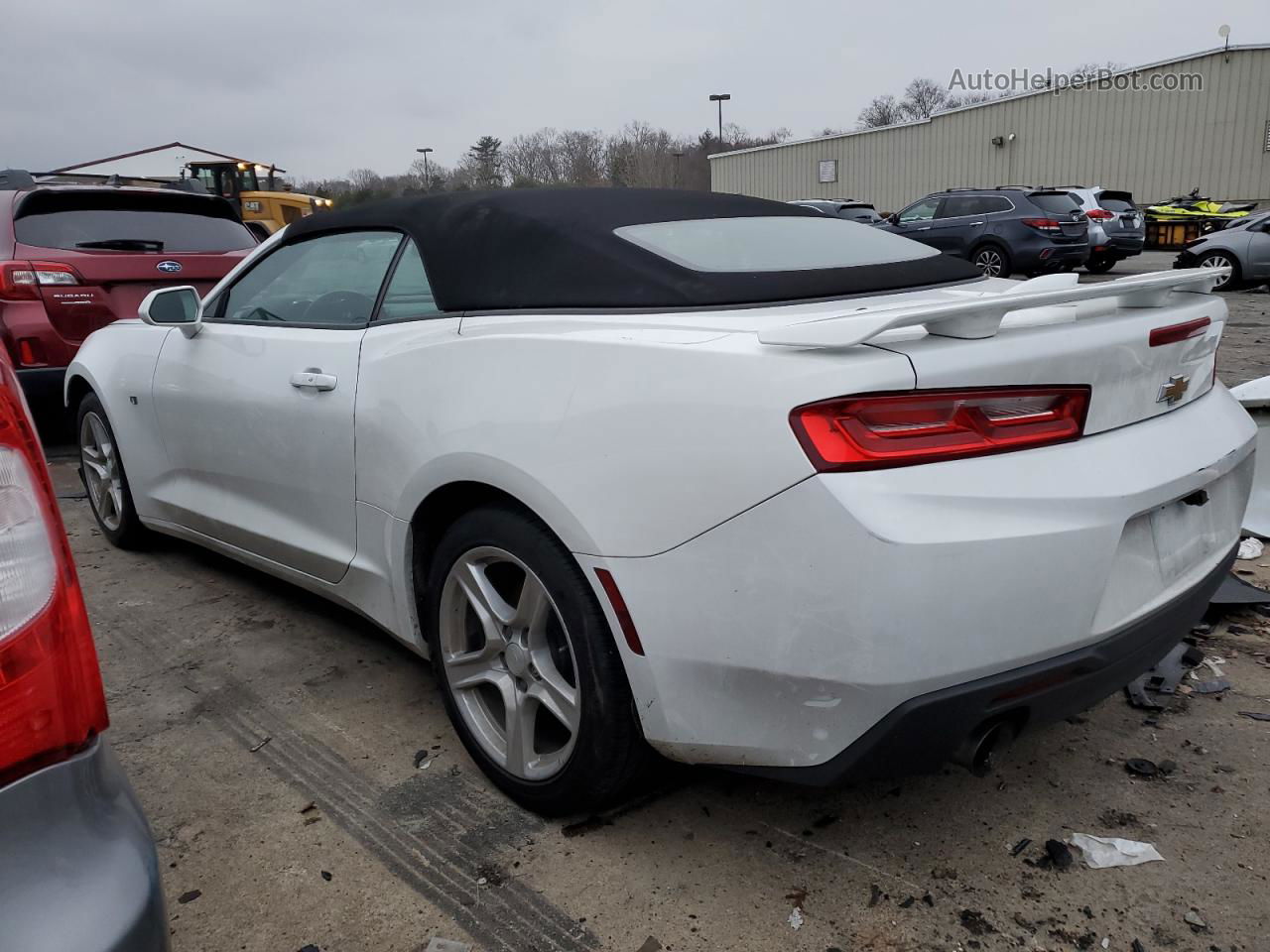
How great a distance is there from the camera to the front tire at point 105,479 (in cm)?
414

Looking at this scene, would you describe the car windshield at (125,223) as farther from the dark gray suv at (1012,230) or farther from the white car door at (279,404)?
the dark gray suv at (1012,230)

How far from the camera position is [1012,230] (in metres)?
16.9

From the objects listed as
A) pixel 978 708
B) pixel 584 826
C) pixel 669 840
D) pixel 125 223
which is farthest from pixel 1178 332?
pixel 125 223

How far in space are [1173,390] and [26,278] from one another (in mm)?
5755

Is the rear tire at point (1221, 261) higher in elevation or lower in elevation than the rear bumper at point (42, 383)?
lower

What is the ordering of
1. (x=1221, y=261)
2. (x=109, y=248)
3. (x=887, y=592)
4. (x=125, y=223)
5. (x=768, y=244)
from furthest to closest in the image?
(x=1221, y=261)
(x=125, y=223)
(x=109, y=248)
(x=768, y=244)
(x=887, y=592)

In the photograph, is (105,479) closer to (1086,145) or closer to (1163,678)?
(1163,678)

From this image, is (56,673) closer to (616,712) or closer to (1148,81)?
(616,712)

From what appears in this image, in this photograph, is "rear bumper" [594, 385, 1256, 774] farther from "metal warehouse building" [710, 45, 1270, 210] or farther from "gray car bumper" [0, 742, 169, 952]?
"metal warehouse building" [710, 45, 1270, 210]

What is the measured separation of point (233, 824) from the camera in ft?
7.73

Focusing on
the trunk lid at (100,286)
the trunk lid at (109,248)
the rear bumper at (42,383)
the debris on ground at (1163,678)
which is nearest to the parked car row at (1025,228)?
the trunk lid at (109,248)

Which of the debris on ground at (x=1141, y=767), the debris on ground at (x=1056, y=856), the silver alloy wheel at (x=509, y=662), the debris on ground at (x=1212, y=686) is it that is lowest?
the debris on ground at (x=1212, y=686)

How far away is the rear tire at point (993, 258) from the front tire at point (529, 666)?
1634 centimetres

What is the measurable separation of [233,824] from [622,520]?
4.13 ft
